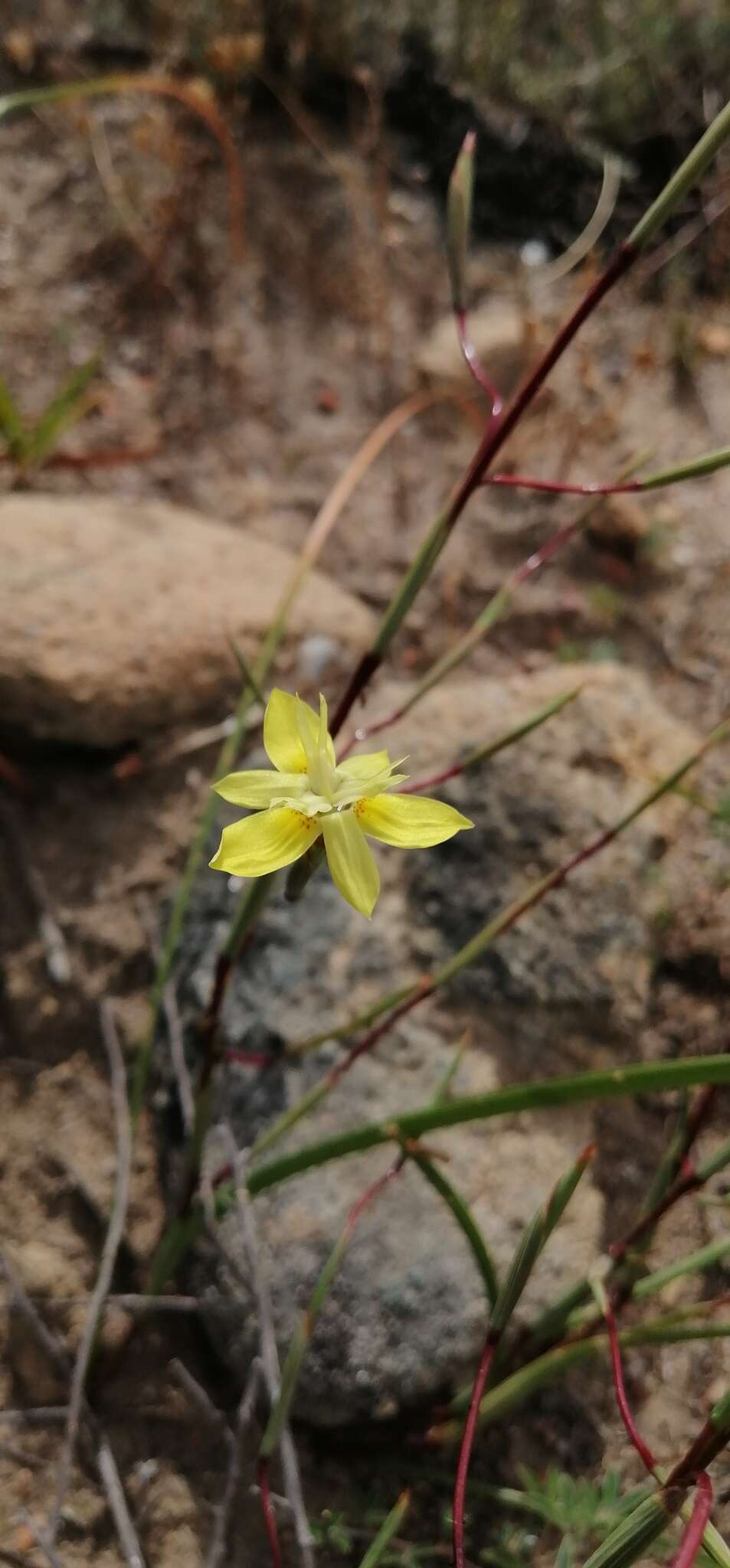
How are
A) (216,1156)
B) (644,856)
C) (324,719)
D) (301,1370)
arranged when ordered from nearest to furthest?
(324,719), (301,1370), (216,1156), (644,856)

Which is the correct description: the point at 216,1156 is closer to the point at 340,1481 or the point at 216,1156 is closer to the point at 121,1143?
the point at 121,1143

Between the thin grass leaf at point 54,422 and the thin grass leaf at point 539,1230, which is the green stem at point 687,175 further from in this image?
the thin grass leaf at point 54,422

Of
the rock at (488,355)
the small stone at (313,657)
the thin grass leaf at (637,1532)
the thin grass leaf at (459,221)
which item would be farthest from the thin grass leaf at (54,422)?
the thin grass leaf at (637,1532)

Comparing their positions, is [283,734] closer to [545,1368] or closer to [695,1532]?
[695,1532]

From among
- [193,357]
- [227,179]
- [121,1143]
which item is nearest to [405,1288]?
[121,1143]

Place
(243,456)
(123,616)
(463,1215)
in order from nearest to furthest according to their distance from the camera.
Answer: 1. (463,1215)
2. (123,616)
3. (243,456)

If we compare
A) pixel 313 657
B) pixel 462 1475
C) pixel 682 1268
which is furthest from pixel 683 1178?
pixel 313 657
